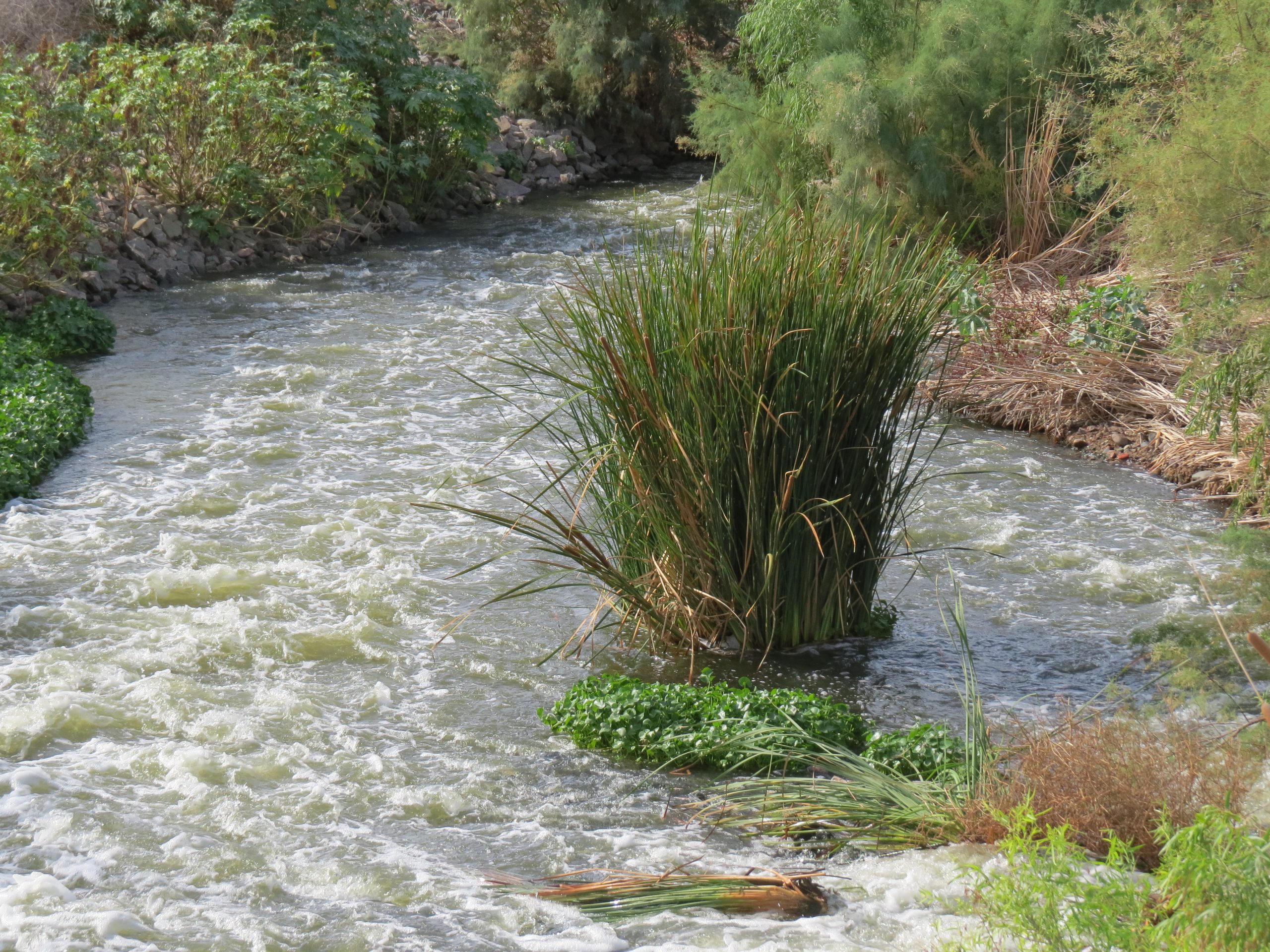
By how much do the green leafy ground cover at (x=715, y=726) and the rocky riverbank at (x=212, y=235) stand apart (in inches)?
266

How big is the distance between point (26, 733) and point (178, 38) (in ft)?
38.8

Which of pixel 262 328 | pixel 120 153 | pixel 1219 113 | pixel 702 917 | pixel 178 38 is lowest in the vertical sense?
pixel 702 917

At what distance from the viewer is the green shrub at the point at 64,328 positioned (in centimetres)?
888

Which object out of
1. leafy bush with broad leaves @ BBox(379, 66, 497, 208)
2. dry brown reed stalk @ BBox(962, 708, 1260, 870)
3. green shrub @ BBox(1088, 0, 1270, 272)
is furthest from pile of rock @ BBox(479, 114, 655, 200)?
dry brown reed stalk @ BBox(962, 708, 1260, 870)

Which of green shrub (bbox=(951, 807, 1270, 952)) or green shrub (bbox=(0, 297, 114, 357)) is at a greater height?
green shrub (bbox=(0, 297, 114, 357))

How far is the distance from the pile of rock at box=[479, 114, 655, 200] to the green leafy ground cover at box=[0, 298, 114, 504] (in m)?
6.42

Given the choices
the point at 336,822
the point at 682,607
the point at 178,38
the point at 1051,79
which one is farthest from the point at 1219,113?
the point at 178,38

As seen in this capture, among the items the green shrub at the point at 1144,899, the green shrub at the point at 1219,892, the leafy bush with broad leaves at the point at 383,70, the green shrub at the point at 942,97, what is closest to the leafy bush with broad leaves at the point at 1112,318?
the green shrub at the point at 942,97

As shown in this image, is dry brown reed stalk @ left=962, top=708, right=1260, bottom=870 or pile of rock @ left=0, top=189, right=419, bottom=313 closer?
dry brown reed stalk @ left=962, top=708, right=1260, bottom=870

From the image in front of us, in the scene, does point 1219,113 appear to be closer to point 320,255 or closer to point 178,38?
point 320,255

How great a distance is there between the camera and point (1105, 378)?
758 centimetres

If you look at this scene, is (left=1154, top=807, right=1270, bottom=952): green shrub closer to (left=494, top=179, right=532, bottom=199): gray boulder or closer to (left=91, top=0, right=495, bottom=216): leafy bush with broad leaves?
(left=91, top=0, right=495, bottom=216): leafy bush with broad leaves

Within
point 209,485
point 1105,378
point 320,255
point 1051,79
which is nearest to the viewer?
point 209,485

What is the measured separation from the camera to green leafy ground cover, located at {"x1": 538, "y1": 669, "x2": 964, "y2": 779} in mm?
3910
